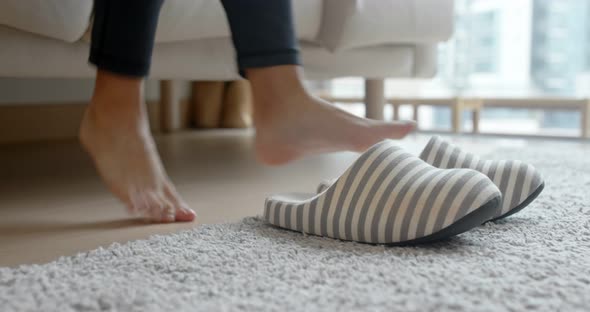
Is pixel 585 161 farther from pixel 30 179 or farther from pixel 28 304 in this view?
Result: pixel 28 304

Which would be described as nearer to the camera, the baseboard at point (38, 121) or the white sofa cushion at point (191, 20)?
the white sofa cushion at point (191, 20)

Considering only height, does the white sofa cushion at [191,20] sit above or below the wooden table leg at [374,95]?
above

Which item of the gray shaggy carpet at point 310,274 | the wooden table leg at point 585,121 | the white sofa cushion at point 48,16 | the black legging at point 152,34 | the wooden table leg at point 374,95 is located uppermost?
the white sofa cushion at point 48,16

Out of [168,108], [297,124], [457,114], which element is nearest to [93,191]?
Answer: [297,124]

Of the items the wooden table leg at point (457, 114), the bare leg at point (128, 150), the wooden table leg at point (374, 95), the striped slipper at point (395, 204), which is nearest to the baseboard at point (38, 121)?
the wooden table leg at point (374, 95)

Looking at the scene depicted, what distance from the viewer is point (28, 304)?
0.48m

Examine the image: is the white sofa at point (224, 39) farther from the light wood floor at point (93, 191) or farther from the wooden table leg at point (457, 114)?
the wooden table leg at point (457, 114)

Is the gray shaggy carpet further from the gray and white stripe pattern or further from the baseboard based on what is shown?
the baseboard

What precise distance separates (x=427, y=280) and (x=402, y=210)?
12cm

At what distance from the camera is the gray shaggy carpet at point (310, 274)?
0.48 meters

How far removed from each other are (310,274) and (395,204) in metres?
0.14

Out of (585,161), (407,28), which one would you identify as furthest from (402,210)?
(585,161)

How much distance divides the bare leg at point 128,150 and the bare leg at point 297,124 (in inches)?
5.4

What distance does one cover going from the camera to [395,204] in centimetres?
65
